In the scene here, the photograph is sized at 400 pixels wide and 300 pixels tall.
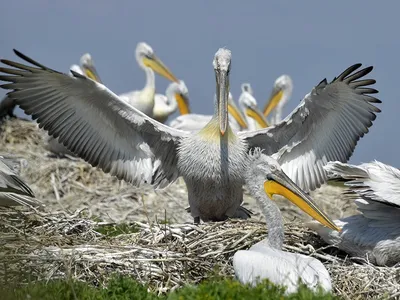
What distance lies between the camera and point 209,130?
8.51 meters

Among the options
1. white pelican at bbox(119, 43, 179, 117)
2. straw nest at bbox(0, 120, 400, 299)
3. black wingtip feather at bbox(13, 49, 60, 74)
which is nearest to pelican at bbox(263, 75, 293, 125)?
white pelican at bbox(119, 43, 179, 117)

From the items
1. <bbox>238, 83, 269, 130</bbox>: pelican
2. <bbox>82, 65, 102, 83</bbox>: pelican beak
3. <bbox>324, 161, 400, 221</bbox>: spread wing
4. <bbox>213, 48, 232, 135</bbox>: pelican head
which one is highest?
<bbox>213, 48, 232, 135</bbox>: pelican head

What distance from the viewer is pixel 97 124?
353 inches

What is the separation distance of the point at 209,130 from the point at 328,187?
639cm

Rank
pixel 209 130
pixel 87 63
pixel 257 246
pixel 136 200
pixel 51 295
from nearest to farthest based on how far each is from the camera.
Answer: pixel 51 295, pixel 257 246, pixel 209 130, pixel 136 200, pixel 87 63

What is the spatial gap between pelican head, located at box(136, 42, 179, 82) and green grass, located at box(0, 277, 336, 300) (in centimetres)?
1186

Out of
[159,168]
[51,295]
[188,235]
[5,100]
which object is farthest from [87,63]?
[51,295]

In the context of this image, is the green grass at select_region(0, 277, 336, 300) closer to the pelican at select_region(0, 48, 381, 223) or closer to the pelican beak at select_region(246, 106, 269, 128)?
the pelican at select_region(0, 48, 381, 223)

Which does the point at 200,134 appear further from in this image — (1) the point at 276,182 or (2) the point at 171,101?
(2) the point at 171,101

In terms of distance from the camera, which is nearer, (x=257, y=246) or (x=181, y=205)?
(x=257, y=246)

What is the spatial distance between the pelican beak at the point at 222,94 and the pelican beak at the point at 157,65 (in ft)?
31.9

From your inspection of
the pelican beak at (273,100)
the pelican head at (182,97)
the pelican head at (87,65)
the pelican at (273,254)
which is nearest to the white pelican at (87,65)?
the pelican head at (87,65)

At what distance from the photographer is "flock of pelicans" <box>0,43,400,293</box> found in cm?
757

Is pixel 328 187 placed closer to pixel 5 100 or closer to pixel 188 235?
pixel 5 100
